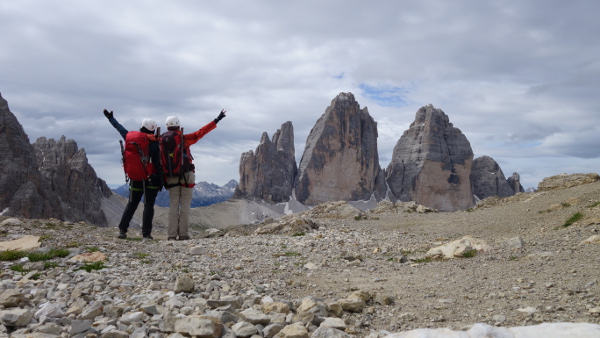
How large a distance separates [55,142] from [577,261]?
146819 millimetres

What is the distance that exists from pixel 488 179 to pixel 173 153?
18816cm

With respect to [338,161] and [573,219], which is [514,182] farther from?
[573,219]

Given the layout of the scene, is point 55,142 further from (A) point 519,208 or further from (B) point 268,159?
(A) point 519,208

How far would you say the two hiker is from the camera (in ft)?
46.2

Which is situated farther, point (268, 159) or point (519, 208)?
point (268, 159)

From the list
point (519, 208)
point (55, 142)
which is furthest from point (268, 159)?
point (519, 208)

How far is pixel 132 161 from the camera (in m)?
14.0

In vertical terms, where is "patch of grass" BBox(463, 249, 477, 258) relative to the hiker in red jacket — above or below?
below

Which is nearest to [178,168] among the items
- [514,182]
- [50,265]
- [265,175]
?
[50,265]

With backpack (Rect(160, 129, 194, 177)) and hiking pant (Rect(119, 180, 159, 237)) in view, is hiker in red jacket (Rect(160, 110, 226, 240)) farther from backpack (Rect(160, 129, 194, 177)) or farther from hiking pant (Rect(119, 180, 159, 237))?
hiking pant (Rect(119, 180, 159, 237))

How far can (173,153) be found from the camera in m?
14.4

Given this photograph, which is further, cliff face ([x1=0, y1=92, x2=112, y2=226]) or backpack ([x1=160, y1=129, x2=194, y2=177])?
Result: cliff face ([x1=0, y1=92, x2=112, y2=226])

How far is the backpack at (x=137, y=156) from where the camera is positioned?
13953mm

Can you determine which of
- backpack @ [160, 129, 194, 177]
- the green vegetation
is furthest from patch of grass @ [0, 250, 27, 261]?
backpack @ [160, 129, 194, 177]
